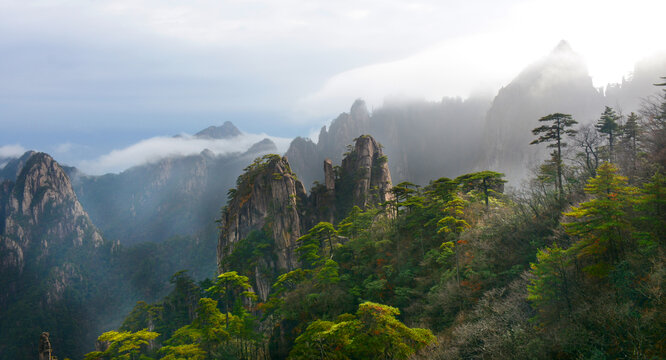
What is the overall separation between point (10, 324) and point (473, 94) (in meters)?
218

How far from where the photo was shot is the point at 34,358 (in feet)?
312

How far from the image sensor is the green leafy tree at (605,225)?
549 inches

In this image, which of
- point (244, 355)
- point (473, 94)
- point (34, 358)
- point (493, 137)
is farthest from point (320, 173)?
point (244, 355)

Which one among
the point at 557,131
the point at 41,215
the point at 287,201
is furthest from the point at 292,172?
the point at 41,215

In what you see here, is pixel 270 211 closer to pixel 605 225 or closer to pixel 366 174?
pixel 366 174

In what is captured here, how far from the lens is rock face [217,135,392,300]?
59.2m

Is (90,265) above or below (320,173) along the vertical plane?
below

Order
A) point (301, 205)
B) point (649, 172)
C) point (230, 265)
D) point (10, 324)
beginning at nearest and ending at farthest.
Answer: point (649, 172)
point (230, 265)
point (301, 205)
point (10, 324)

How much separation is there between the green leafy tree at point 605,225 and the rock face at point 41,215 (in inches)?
8024

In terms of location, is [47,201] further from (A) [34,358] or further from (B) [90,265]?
(A) [34,358]

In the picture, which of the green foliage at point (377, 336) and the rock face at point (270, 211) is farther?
the rock face at point (270, 211)

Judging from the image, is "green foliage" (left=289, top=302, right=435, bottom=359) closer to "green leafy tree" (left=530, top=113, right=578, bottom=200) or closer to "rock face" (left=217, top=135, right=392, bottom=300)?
"green leafy tree" (left=530, top=113, right=578, bottom=200)

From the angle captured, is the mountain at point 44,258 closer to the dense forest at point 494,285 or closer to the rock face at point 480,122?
the rock face at point 480,122

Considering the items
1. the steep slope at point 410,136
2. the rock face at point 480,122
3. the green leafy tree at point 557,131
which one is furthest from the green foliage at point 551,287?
the steep slope at point 410,136
